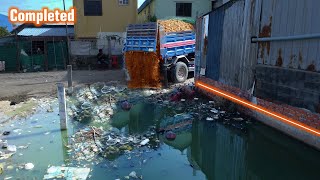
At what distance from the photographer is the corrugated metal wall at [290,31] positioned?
480 centimetres

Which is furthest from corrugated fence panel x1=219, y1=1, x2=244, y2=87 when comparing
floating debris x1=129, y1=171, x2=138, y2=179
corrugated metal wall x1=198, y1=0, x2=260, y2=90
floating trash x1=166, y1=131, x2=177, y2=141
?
floating debris x1=129, y1=171, x2=138, y2=179

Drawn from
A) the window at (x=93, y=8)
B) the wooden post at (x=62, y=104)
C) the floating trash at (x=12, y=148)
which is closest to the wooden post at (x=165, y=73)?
the wooden post at (x=62, y=104)

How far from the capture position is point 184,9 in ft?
71.6

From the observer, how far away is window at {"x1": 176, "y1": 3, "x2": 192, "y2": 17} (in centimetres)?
2164

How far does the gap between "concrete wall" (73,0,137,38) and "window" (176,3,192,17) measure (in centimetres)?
334

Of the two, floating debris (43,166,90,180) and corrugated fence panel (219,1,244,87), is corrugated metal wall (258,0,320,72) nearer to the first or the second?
corrugated fence panel (219,1,244,87)

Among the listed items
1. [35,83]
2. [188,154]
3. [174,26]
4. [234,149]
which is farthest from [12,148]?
[174,26]

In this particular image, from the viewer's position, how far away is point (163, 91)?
11000 mm

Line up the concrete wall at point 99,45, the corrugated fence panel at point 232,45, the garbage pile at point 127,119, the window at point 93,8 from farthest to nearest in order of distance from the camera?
1. the window at point 93,8
2. the concrete wall at point 99,45
3. the corrugated fence panel at point 232,45
4. the garbage pile at point 127,119

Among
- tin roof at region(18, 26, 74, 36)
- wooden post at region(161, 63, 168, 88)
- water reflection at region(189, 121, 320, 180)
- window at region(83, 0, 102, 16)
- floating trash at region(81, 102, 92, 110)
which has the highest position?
window at region(83, 0, 102, 16)

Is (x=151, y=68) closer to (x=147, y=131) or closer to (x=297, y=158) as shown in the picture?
(x=147, y=131)

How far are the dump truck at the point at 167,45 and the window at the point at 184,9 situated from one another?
9.68m

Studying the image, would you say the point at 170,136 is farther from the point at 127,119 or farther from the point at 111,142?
the point at 127,119

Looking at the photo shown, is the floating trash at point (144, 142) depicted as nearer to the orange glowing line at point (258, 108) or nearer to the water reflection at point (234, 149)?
the water reflection at point (234, 149)
